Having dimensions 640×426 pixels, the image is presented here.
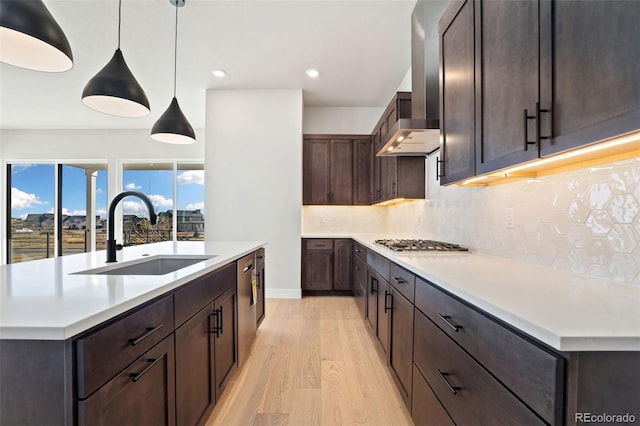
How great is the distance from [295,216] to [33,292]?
3.46 metres

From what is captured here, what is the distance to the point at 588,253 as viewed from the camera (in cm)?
120

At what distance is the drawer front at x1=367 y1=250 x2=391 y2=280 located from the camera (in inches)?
88.0

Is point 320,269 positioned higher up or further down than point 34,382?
further down

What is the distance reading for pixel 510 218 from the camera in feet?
5.58

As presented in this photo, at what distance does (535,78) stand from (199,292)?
1646 millimetres

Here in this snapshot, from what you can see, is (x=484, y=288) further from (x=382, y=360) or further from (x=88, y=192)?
(x=88, y=192)

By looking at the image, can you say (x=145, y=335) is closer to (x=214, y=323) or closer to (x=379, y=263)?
(x=214, y=323)

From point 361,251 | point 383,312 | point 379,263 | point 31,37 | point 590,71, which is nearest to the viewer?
point 590,71

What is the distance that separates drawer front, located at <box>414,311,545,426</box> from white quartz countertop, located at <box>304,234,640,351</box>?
0.67 ft

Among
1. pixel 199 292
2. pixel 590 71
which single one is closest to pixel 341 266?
pixel 199 292

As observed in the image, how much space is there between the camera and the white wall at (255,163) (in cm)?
434

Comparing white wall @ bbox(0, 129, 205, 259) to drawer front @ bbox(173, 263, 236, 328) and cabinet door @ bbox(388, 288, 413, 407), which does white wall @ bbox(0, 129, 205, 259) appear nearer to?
drawer front @ bbox(173, 263, 236, 328)

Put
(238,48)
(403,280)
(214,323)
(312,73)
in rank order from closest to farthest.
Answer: (214,323) < (403,280) < (238,48) < (312,73)

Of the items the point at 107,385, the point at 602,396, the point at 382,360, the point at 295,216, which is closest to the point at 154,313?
the point at 107,385
